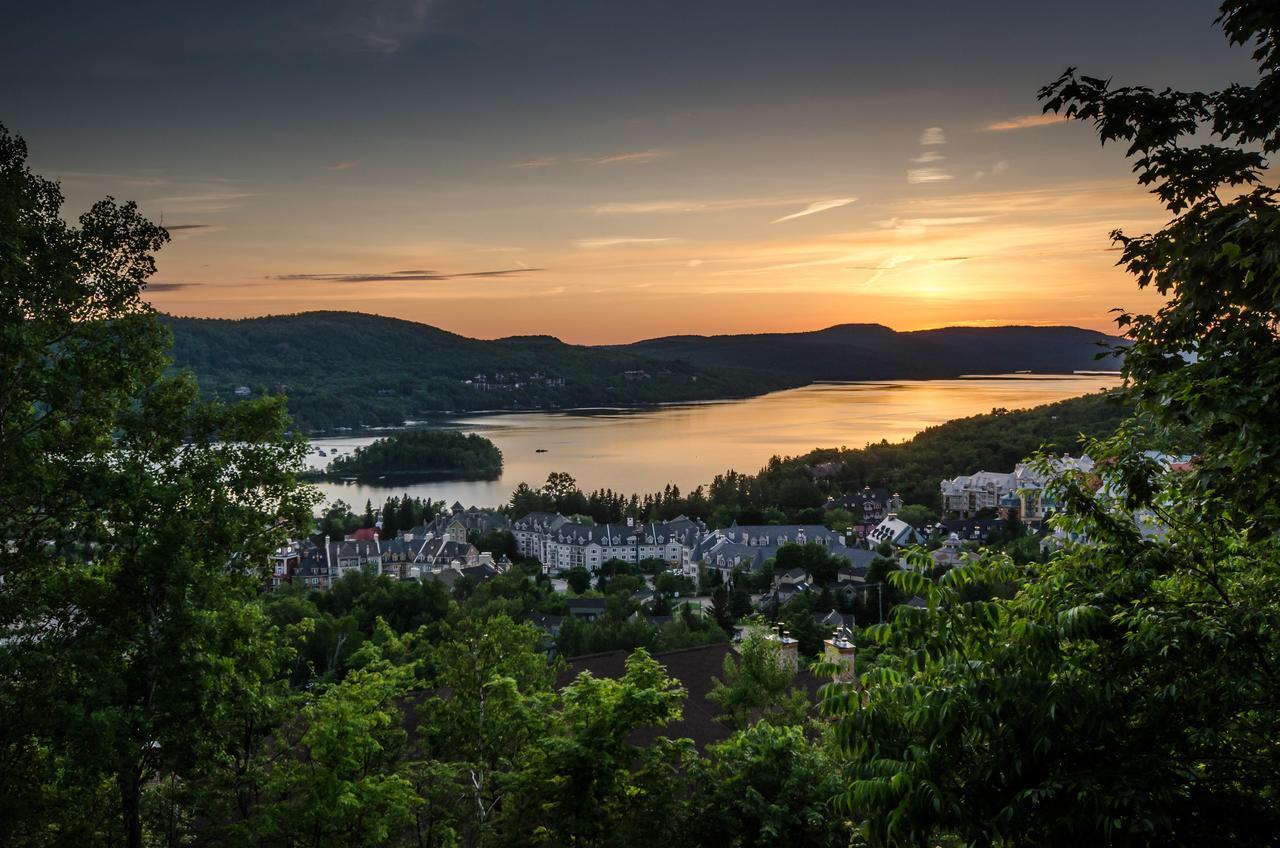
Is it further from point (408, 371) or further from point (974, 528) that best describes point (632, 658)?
point (408, 371)

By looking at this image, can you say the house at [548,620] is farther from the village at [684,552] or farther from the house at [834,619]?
the house at [834,619]

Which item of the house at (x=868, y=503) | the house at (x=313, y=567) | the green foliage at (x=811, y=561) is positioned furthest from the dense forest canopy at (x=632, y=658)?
the house at (x=868, y=503)

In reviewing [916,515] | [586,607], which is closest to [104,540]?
[586,607]

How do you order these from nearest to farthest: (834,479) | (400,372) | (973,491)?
(973,491)
(834,479)
(400,372)

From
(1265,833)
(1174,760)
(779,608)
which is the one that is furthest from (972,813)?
(779,608)

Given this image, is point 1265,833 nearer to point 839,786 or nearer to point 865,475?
point 839,786

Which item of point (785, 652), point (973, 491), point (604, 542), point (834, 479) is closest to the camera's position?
point (785, 652)

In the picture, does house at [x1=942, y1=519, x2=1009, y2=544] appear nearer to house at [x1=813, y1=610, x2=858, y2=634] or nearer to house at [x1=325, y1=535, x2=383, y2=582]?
house at [x1=813, y1=610, x2=858, y2=634]

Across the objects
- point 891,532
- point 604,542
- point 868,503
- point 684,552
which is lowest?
point 684,552
